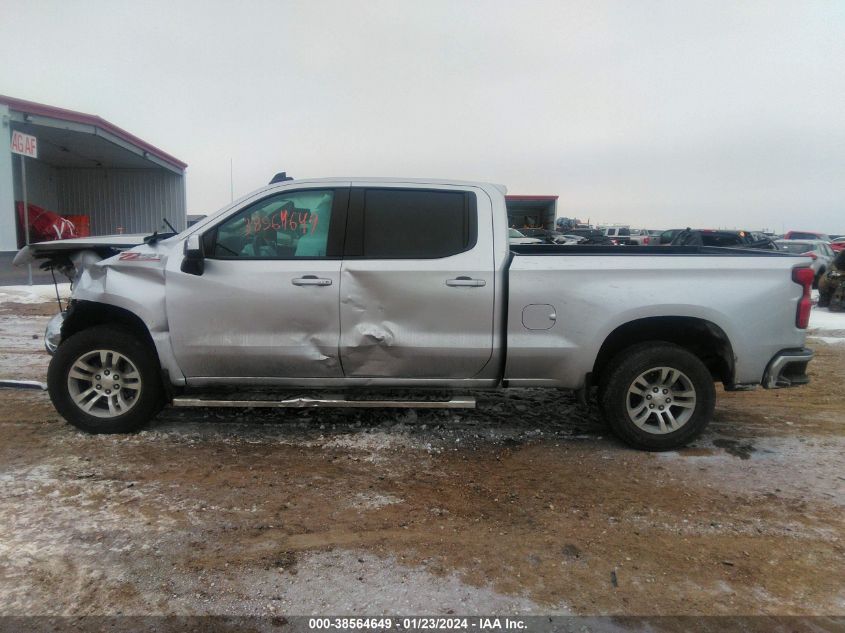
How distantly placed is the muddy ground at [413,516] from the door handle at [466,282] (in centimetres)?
124

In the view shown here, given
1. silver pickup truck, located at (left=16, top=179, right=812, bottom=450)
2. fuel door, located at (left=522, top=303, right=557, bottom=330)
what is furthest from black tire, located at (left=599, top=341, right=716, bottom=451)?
fuel door, located at (left=522, top=303, right=557, bottom=330)

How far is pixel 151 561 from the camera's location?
2998 mm

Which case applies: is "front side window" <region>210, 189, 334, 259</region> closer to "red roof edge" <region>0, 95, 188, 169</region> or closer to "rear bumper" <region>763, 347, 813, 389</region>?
"rear bumper" <region>763, 347, 813, 389</region>

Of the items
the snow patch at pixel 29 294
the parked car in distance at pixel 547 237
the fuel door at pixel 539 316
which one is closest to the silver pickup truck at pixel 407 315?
the fuel door at pixel 539 316

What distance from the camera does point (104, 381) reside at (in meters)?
4.62

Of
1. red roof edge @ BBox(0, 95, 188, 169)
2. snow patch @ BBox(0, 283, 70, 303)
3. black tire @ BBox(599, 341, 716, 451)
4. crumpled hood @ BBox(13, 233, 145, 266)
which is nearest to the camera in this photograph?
black tire @ BBox(599, 341, 716, 451)

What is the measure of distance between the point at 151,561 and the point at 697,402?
3.67 m

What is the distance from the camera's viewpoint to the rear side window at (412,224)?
4465 millimetres

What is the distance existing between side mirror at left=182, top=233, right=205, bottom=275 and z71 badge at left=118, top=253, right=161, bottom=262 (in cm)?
28

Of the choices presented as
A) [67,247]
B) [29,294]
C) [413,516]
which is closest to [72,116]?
[29,294]

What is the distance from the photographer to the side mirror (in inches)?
169

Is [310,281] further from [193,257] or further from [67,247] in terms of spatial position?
[67,247]

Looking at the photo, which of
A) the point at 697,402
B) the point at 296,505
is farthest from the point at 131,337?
the point at 697,402

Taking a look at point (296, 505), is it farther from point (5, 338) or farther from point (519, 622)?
point (5, 338)
